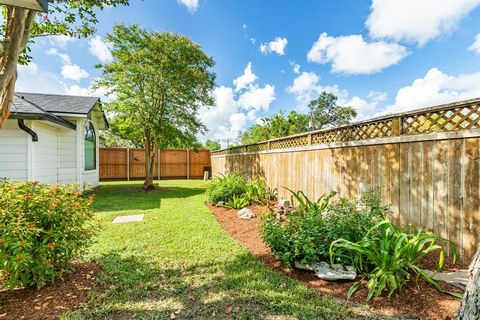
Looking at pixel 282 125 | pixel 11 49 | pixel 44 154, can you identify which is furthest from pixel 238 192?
pixel 282 125

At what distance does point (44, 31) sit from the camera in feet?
11.8

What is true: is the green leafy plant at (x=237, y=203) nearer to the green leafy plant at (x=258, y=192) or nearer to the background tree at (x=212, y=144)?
the green leafy plant at (x=258, y=192)

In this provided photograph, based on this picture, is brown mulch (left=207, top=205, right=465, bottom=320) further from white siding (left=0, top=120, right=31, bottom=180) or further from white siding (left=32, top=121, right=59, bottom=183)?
white siding (left=32, top=121, right=59, bottom=183)

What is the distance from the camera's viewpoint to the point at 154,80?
8.84 metres

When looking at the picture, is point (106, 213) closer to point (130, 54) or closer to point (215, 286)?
point (215, 286)

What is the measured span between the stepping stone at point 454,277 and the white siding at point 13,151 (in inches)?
347

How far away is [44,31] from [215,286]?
4.62m

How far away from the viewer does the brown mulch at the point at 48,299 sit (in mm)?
1899

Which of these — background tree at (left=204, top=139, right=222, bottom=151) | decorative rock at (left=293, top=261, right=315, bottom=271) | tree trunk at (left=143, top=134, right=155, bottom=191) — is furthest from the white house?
background tree at (left=204, top=139, right=222, bottom=151)

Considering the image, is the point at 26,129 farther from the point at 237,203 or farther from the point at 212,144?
the point at 212,144

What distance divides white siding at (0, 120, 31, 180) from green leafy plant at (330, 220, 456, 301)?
7.91 metres

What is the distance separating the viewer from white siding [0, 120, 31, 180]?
5.93 metres

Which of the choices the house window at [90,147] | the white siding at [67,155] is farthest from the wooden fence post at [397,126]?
the house window at [90,147]

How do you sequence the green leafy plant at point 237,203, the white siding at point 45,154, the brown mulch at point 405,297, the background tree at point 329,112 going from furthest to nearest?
the background tree at point 329,112, the white siding at point 45,154, the green leafy plant at point 237,203, the brown mulch at point 405,297
